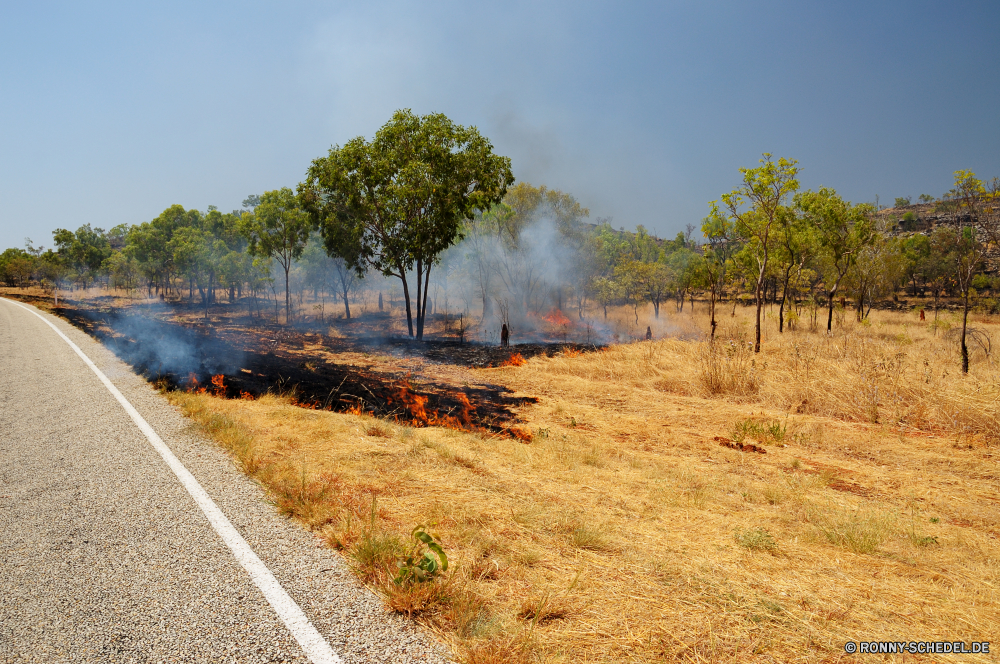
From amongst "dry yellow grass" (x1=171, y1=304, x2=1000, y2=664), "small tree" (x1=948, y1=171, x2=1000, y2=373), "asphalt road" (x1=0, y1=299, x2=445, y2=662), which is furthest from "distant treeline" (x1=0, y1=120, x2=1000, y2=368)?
"asphalt road" (x1=0, y1=299, x2=445, y2=662)

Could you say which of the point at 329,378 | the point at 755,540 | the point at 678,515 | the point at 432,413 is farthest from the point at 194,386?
the point at 755,540

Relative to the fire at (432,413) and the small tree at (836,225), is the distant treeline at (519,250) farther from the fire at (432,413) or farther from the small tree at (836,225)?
the fire at (432,413)

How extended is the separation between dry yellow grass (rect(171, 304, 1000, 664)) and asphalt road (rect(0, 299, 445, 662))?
0.87 feet

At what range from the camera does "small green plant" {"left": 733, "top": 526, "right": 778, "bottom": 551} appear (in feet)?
12.8

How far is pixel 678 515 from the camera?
471 centimetres

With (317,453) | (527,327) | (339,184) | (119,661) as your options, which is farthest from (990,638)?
(527,327)

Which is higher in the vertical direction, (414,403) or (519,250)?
(519,250)

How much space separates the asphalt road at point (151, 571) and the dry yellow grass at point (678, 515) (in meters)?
0.26

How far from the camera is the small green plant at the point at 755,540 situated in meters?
3.90

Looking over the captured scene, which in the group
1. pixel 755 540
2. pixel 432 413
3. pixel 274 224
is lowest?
pixel 432 413

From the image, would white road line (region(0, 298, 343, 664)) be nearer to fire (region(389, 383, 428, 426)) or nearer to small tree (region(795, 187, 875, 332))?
fire (region(389, 383, 428, 426))

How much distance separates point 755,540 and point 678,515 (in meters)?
0.83

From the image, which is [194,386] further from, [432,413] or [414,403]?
[432,413]

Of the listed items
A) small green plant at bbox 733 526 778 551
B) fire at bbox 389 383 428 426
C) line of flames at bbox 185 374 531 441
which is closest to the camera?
small green plant at bbox 733 526 778 551
